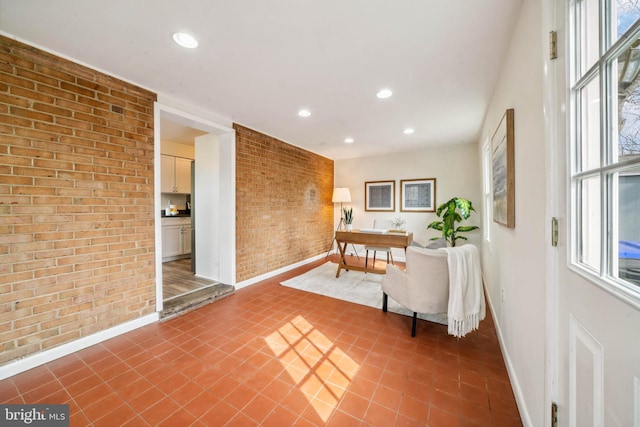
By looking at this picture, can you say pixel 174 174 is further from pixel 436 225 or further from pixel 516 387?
pixel 516 387

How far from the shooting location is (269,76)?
7.05 ft

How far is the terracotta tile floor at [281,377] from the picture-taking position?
1381 mm

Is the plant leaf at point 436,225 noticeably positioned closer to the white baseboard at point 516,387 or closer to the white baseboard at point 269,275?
the white baseboard at point 516,387

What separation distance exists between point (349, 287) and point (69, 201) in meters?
3.26

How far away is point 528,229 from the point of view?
50.9 inches

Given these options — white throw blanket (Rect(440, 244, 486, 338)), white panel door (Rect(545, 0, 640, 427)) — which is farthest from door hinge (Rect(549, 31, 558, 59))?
white throw blanket (Rect(440, 244, 486, 338))

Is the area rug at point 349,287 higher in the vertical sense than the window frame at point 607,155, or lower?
lower

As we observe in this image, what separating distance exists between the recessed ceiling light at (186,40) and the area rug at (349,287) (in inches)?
119

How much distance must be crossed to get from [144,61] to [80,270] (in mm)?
1881

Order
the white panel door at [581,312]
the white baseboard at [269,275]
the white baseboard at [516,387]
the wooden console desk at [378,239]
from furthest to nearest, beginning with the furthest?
the white baseboard at [269,275] → the wooden console desk at [378,239] → the white baseboard at [516,387] → the white panel door at [581,312]

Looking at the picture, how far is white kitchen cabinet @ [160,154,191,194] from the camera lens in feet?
15.9

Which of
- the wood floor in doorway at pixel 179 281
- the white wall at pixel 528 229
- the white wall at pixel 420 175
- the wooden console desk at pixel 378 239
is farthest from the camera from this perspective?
the white wall at pixel 420 175

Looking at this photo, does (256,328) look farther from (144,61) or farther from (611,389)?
(144,61)

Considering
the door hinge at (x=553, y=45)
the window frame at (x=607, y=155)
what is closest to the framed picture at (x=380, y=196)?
the door hinge at (x=553, y=45)
